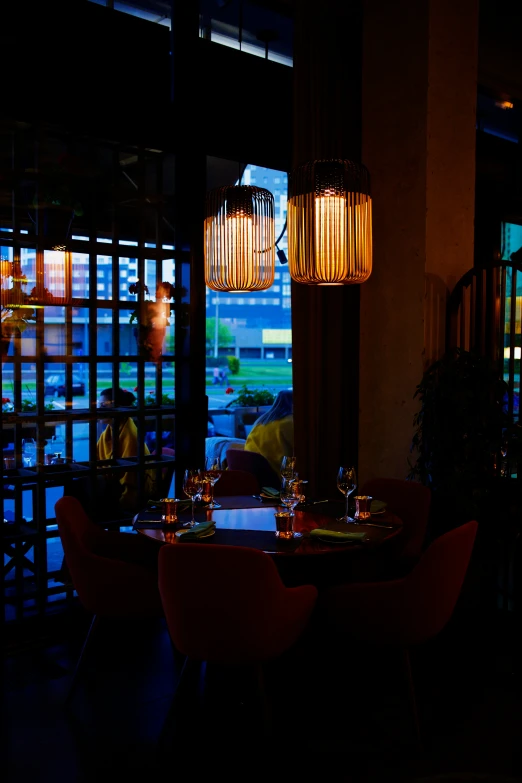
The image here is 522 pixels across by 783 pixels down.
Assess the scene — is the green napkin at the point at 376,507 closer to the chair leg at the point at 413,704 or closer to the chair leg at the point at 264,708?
the chair leg at the point at 413,704

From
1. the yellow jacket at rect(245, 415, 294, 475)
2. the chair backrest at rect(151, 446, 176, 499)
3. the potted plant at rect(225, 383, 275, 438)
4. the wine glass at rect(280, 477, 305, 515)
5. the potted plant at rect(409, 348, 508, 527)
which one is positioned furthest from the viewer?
the potted plant at rect(225, 383, 275, 438)

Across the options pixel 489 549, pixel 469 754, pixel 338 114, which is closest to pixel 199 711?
pixel 469 754

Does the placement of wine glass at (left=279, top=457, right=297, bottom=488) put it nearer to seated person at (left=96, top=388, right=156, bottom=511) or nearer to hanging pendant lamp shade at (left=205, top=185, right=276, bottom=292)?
hanging pendant lamp shade at (left=205, top=185, right=276, bottom=292)

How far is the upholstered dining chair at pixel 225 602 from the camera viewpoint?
2.48 metres

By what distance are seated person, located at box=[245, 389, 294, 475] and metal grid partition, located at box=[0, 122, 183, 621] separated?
1.17 metres

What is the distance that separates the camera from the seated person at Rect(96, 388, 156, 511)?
4.10 m

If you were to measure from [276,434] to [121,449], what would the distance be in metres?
1.52

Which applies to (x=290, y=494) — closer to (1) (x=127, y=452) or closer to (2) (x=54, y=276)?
(1) (x=127, y=452)

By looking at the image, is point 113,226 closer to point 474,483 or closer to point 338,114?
point 338,114

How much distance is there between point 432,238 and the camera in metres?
4.41

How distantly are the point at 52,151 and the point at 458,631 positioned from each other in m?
3.33

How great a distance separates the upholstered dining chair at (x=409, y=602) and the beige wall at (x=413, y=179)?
183 cm

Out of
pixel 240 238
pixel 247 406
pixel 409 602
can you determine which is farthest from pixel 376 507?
pixel 247 406

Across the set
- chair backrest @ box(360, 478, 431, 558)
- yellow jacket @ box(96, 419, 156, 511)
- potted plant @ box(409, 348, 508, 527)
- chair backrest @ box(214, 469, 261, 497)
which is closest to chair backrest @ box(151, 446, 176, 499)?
yellow jacket @ box(96, 419, 156, 511)
